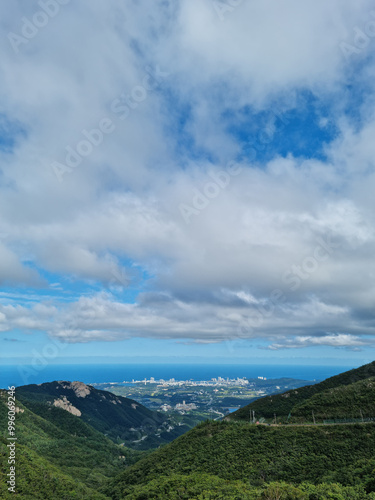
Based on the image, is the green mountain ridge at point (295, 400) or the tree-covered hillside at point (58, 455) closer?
the tree-covered hillside at point (58, 455)

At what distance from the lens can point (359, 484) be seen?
102ft

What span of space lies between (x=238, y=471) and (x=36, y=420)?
137 metres

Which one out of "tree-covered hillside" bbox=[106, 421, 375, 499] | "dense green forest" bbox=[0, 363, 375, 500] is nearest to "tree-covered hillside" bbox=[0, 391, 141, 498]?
"dense green forest" bbox=[0, 363, 375, 500]

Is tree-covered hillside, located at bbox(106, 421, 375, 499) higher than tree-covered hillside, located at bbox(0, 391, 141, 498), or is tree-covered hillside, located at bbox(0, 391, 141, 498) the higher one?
tree-covered hillside, located at bbox(106, 421, 375, 499)

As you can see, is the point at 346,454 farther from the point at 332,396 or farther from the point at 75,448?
the point at 75,448

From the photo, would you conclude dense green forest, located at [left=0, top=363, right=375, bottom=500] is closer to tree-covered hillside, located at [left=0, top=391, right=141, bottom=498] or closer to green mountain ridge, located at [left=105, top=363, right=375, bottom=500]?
green mountain ridge, located at [left=105, top=363, right=375, bottom=500]

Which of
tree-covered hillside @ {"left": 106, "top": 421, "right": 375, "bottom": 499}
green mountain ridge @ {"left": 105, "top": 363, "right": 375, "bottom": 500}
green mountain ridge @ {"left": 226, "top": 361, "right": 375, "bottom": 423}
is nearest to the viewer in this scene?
green mountain ridge @ {"left": 105, "top": 363, "right": 375, "bottom": 500}

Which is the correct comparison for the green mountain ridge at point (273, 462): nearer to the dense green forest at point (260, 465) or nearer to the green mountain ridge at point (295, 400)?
the dense green forest at point (260, 465)

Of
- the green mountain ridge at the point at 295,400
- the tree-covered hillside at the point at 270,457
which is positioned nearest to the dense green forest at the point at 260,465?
the tree-covered hillside at the point at 270,457

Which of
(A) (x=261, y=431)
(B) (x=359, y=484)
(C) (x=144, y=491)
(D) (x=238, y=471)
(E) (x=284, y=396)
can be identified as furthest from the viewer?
(E) (x=284, y=396)

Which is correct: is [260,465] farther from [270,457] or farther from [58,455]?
[58,455]

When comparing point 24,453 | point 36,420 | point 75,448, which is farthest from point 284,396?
point 36,420

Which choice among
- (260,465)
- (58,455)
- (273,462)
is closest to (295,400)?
(273,462)

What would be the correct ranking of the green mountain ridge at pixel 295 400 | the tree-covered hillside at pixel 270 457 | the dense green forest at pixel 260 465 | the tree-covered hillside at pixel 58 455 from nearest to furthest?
the dense green forest at pixel 260 465 → the tree-covered hillside at pixel 270 457 → the tree-covered hillside at pixel 58 455 → the green mountain ridge at pixel 295 400
